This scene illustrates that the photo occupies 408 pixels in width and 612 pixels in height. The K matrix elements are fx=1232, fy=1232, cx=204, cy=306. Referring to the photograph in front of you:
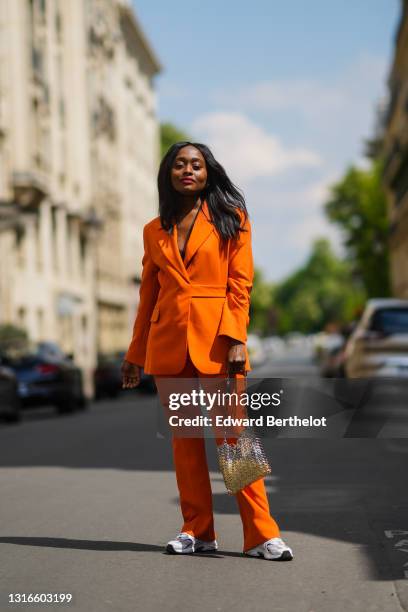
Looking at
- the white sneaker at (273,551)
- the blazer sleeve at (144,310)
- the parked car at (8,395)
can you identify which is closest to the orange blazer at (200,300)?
the blazer sleeve at (144,310)

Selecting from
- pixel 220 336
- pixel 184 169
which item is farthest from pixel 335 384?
pixel 184 169

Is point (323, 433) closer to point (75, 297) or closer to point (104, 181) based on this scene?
point (75, 297)

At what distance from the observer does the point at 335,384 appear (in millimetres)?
6270

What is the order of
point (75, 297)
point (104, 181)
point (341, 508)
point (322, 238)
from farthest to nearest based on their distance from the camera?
point (322, 238)
point (104, 181)
point (75, 297)
point (341, 508)

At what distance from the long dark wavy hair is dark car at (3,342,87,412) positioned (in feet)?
61.7

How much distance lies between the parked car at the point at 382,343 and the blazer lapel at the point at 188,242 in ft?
31.2

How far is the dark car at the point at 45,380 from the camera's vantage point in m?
24.7

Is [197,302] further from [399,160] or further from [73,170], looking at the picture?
[399,160]

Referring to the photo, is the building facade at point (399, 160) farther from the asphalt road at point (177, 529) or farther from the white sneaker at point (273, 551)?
the white sneaker at point (273, 551)

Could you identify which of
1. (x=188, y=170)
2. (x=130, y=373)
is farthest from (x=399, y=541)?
(x=188, y=170)

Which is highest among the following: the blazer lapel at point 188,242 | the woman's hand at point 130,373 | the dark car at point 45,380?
the blazer lapel at point 188,242

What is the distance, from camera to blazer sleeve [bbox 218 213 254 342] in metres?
5.79

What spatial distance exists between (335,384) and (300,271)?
7298 inches

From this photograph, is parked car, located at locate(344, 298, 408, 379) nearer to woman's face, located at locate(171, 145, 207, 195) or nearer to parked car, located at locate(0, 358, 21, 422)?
parked car, located at locate(0, 358, 21, 422)
